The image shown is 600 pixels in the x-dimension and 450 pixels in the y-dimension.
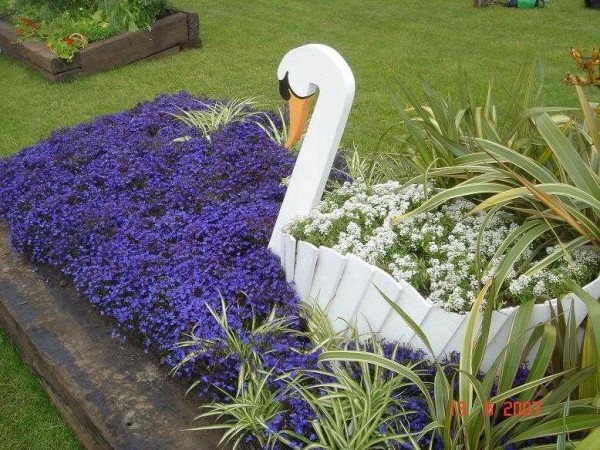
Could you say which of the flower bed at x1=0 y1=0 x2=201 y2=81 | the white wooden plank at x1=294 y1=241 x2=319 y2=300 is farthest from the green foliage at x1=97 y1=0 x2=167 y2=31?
the white wooden plank at x1=294 y1=241 x2=319 y2=300

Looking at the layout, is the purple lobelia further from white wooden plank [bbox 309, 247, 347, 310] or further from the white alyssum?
the white alyssum

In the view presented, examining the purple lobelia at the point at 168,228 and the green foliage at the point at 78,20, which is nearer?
the purple lobelia at the point at 168,228

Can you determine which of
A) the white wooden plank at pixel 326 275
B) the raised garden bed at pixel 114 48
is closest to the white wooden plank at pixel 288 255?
the white wooden plank at pixel 326 275

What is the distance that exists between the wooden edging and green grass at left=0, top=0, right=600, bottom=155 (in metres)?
2.52

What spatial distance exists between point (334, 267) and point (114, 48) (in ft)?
17.3

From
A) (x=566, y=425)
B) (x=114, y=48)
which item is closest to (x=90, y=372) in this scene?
(x=566, y=425)

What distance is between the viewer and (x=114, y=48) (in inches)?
260

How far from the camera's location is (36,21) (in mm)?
7227

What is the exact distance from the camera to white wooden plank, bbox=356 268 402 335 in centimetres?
212

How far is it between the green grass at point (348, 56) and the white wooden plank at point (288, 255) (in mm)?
2112

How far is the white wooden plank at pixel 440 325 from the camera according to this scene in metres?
2.04

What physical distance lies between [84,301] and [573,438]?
2.12 meters

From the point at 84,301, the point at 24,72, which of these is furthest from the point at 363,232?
the point at 24,72

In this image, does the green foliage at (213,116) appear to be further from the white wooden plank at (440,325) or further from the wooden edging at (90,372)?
the white wooden plank at (440,325)
